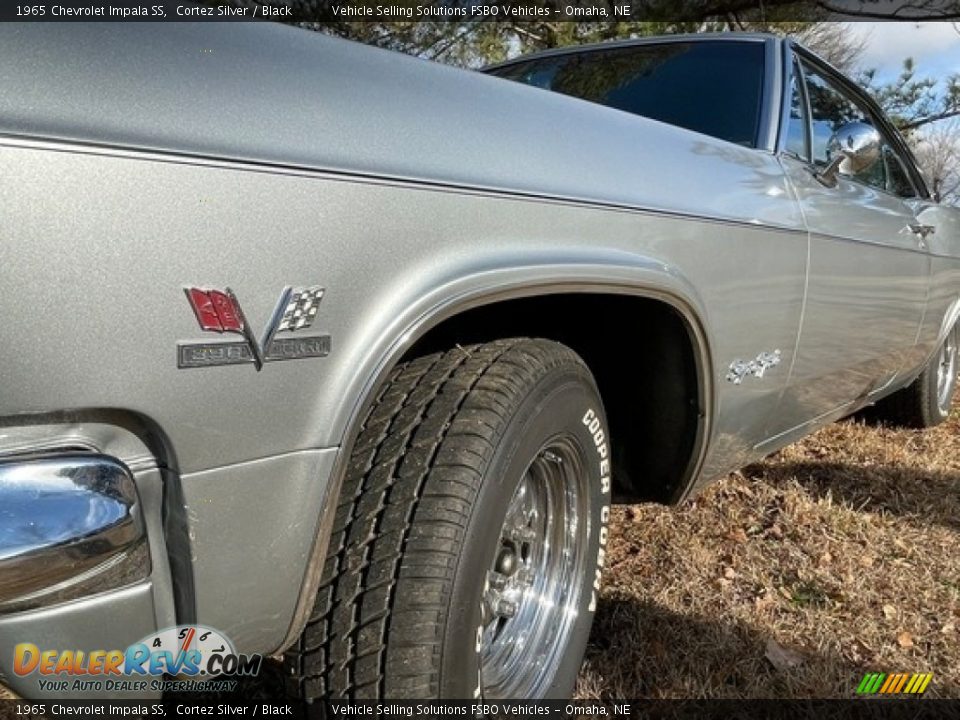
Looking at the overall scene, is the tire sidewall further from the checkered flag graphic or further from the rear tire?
the rear tire

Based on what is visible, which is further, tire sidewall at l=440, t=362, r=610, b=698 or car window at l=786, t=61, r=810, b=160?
car window at l=786, t=61, r=810, b=160

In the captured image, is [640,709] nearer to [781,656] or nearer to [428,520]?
[781,656]

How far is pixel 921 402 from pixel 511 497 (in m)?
3.57

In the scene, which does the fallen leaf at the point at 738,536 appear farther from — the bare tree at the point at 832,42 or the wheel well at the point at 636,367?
the bare tree at the point at 832,42

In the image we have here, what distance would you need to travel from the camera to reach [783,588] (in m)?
2.46

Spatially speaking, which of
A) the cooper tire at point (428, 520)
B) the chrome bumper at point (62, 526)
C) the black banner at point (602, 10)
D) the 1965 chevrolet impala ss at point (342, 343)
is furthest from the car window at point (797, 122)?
the black banner at point (602, 10)

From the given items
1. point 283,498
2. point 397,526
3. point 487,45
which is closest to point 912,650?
point 397,526

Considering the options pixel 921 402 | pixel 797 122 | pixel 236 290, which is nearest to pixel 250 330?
pixel 236 290

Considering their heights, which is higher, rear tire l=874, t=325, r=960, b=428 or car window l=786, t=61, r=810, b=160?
car window l=786, t=61, r=810, b=160

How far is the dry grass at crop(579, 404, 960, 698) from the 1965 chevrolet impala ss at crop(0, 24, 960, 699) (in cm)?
41

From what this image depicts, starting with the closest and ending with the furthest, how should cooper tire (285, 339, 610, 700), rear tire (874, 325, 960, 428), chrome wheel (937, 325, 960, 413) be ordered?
cooper tire (285, 339, 610, 700) < rear tire (874, 325, 960, 428) < chrome wheel (937, 325, 960, 413)

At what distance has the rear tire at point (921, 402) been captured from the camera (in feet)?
13.7

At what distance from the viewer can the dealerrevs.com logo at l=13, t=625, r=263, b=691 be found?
0.95 m

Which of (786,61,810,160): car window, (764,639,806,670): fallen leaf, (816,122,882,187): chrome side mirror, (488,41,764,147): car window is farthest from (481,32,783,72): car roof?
(764,639,806,670): fallen leaf
